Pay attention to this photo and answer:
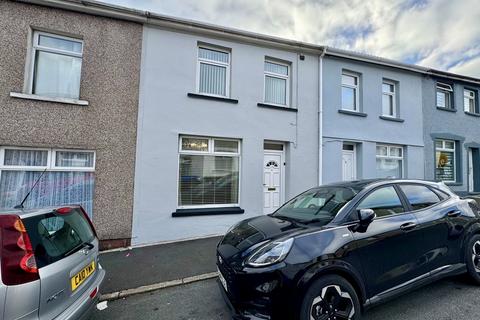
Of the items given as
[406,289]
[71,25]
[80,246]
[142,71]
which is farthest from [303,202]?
[71,25]

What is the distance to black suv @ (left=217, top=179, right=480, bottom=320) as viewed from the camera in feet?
7.61

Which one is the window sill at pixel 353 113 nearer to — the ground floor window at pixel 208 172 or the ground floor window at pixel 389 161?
the ground floor window at pixel 389 161

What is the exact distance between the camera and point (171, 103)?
6.27 m

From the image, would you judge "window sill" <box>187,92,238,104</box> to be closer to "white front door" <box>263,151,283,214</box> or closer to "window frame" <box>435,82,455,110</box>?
"white front door" <box>263,151,283,214</box>

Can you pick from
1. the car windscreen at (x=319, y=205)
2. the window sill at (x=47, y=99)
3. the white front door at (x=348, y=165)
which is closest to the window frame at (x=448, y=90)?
the white front door at (x=348, y=165)

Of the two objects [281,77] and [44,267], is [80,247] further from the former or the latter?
[281,77]

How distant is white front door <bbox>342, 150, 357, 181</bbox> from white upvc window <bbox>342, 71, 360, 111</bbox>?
5.19 ft

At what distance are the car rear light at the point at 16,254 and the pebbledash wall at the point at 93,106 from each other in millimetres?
3879

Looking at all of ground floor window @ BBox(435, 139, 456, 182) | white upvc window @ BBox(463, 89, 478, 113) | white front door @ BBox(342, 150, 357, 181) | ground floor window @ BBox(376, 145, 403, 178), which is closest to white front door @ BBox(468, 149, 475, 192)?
ground floor window @ BBox(435, 139, 456, 182)

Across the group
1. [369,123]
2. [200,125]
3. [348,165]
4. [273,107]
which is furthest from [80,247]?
[369,123]

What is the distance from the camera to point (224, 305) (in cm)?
321

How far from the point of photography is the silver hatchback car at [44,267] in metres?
1.79

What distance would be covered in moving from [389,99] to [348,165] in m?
3.28

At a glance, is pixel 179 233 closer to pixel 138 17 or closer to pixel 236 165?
pixel 236 165
